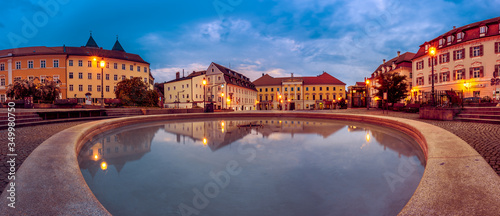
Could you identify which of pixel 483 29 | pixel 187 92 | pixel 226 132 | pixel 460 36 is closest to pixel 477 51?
pixel 483 29

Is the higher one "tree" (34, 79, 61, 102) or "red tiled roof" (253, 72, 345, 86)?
"red tiled roof" (253, 72, 345, 86)

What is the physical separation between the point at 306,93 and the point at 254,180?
73.0m

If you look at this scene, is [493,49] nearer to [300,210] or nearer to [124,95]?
[300,210]

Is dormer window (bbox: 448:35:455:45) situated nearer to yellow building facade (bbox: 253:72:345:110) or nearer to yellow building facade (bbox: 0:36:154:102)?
yellow building facade (bbox: 253:72:345:110)

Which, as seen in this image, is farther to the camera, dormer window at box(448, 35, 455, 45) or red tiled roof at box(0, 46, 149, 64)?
red tiled roof at box(0, 46, 149, 64)

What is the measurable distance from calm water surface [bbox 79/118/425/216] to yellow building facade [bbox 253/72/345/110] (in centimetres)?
6526

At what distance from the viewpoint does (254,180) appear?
4.45m

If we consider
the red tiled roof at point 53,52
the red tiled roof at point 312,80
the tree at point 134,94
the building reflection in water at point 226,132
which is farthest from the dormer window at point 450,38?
the red tiled roof at point 53,52

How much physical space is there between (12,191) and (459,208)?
5.34 metres

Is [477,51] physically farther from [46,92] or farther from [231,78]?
[46,92]

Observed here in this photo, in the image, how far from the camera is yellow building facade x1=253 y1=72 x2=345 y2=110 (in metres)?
72.8

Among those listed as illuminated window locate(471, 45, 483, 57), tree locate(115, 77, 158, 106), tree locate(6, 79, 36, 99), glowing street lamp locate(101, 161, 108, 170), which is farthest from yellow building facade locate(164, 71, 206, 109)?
illuminated window locate(471, 45, 483, 57)

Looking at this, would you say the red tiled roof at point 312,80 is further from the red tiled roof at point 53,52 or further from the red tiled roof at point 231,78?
the red tiled roof at point 53,52

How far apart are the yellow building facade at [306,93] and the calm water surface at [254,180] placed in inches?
2569
